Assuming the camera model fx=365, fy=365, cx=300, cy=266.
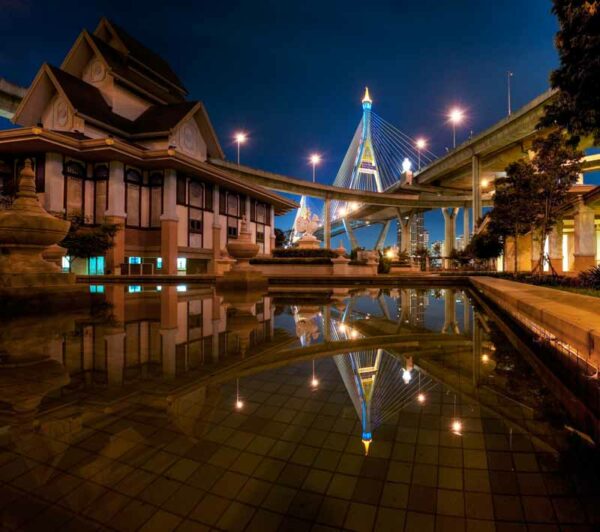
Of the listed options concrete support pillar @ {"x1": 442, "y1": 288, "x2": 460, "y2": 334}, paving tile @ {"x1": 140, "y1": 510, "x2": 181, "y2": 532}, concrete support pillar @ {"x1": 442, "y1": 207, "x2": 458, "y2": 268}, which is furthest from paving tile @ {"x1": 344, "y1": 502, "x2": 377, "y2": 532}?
concrete support pillar @ {"x1": 442, "y1": 207, "x2": 458, "y2": 268}

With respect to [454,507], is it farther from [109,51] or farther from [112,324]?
[109,51]

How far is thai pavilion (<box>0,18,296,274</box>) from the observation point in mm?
27703

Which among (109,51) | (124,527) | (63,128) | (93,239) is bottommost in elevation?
(124,527)

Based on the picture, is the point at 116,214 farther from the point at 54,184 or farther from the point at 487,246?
the point at 487,246

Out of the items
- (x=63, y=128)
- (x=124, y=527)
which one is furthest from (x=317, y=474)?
(x=63, y=128)

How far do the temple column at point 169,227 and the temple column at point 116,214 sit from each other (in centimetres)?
309

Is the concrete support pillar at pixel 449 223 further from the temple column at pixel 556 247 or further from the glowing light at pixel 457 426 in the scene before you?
the glowing light at pixel 457 426

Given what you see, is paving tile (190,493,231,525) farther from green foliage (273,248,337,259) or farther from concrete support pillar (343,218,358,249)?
concrete support pillar (343,218,358,249)

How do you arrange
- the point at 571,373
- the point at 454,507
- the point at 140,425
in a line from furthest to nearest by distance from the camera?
the point at 571,373
the point at 140,425
the point at 454,507

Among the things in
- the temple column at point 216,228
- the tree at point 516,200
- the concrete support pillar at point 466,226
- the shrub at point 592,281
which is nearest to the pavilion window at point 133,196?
the temple column at point 216,228

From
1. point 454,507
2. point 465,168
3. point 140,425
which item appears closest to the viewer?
point 454,507

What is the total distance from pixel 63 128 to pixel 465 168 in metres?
46.2

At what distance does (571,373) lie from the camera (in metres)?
3.75

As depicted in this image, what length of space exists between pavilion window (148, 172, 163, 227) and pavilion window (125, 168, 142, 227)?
3.03ft
